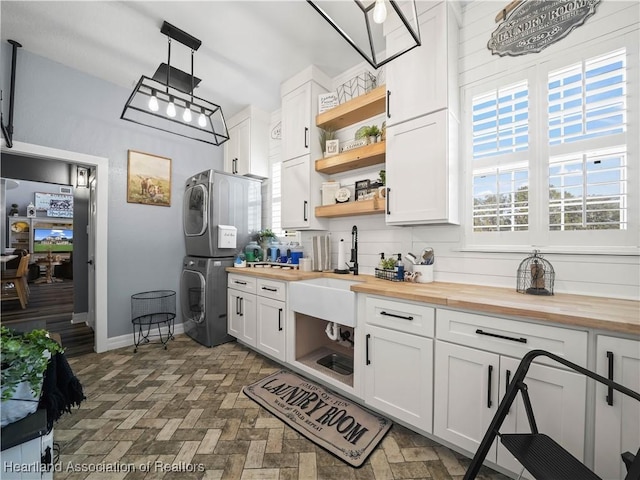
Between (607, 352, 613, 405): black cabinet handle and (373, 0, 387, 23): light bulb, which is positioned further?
(373, 0, 387, 23): light bulb

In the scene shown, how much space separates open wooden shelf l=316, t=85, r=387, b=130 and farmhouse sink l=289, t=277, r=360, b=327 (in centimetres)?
162

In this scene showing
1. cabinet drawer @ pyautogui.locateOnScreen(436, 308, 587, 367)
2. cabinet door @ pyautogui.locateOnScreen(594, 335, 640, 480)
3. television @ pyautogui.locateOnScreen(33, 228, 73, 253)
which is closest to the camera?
cabinet door @ pyautogui.locateOnScreen(594, 335, 640, 480)

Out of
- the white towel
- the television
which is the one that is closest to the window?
the white towel

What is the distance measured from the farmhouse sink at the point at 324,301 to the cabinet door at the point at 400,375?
199 mm

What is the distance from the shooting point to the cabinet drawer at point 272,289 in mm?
2453

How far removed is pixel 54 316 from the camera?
4.13 metres

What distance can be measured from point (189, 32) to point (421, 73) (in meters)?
2.01

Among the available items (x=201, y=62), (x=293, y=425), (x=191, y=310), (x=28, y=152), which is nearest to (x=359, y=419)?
(x=293, y=425)

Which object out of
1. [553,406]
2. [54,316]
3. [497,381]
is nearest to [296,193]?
[497,381]

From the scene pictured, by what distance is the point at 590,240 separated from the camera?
5.20 feet

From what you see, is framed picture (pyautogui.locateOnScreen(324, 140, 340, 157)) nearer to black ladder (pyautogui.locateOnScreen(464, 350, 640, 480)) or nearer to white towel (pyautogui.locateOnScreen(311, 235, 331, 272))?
white towel (pyautogui.locateOnScreen(311, 235, 331, 272))

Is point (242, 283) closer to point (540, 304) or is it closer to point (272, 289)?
point (272, 289)

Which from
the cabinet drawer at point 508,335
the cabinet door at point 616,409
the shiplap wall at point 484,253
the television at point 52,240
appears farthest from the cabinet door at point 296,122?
the television at point 52,240

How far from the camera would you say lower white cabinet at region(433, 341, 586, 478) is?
1.15 meters
